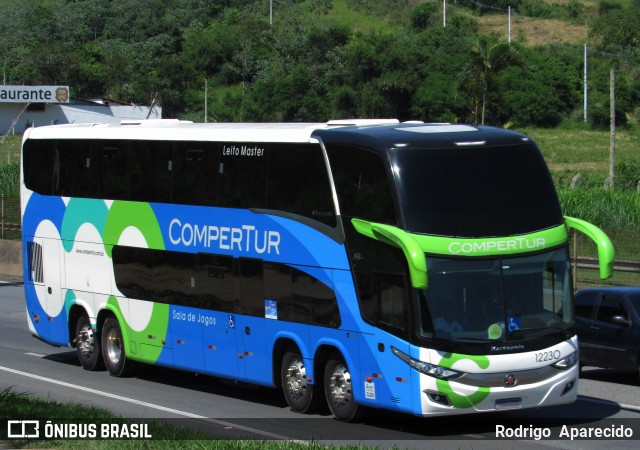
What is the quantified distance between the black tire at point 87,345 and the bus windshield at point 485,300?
7946 millimetres

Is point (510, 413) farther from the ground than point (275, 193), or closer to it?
closer to it

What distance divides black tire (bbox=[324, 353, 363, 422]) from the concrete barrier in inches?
908

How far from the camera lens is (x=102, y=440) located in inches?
454

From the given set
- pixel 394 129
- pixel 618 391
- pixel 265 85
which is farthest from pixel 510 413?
pixel 265 85

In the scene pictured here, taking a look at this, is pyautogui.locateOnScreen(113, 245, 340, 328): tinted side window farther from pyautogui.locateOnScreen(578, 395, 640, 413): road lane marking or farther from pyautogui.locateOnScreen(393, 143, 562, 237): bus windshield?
pyautogui.locateOnScreen(578, 395, 640, 413): road lane marking

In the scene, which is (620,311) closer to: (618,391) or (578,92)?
(618,391)

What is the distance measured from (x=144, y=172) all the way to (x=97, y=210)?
139 centimetres

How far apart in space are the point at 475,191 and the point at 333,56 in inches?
2676

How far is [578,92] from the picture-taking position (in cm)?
8088

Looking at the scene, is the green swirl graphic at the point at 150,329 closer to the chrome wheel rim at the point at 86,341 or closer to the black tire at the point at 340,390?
the chrome wheel rim at the point at 86,341

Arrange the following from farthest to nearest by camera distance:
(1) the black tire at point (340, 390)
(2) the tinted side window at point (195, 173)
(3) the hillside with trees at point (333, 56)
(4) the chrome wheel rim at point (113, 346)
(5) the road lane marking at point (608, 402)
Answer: (3) the hillside with trees at point (333, 56), (4) the chrome wheel rim at point (113, 346), (2) the tinted side window at point (195, 173), (5) the road lane marking at point (608, 402), (1) the black tire at point (340, 390)

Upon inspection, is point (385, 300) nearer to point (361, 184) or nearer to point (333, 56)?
point (361, 184)

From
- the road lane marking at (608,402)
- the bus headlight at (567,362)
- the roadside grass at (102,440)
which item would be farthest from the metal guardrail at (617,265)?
the roadside grass at (102,440)

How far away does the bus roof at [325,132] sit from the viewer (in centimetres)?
1323
